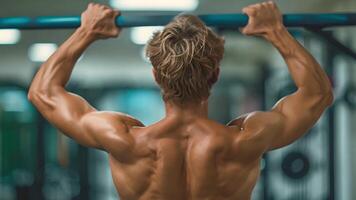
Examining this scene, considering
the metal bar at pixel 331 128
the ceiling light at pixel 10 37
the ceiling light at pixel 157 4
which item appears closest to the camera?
the metal bar at pixel 331 128

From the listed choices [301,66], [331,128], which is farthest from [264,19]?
[331,128]

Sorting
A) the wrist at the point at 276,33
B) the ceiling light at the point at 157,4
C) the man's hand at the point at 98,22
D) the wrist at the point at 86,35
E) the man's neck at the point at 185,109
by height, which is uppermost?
the ceiling light at the point at 157,4

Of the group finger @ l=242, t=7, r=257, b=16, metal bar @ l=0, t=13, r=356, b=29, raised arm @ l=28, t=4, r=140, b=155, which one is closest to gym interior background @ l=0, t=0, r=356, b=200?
metal bar @ l=0, t=13, r=356, b=29

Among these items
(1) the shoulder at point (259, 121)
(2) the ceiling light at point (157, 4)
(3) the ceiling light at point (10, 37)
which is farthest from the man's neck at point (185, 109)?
(3) the ceiling light at point (10, 37)

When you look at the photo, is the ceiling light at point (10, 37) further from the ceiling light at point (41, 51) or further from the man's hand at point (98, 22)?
the man's hand at point (98, 22)

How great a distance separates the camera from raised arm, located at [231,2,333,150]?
1429 millimetres

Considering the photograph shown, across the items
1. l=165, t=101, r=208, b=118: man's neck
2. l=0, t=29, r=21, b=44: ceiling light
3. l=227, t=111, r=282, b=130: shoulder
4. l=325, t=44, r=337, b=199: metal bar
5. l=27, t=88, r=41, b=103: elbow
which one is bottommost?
l=325, t=44, r=337, b=199: metal bar

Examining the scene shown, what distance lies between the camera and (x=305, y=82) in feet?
4.82

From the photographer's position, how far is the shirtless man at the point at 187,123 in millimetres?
1339

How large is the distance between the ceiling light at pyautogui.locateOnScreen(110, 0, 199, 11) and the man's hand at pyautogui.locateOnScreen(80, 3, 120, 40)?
2.23m

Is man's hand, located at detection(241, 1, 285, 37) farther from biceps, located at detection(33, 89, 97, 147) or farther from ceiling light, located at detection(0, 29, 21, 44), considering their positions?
ceiling light, located at detection(0, 29, 21, 44)

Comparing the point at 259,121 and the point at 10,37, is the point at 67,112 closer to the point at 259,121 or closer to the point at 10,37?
the point at 259,121

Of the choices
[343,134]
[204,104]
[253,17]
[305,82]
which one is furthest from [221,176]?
[343,134]

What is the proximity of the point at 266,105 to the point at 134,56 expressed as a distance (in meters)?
0.98
